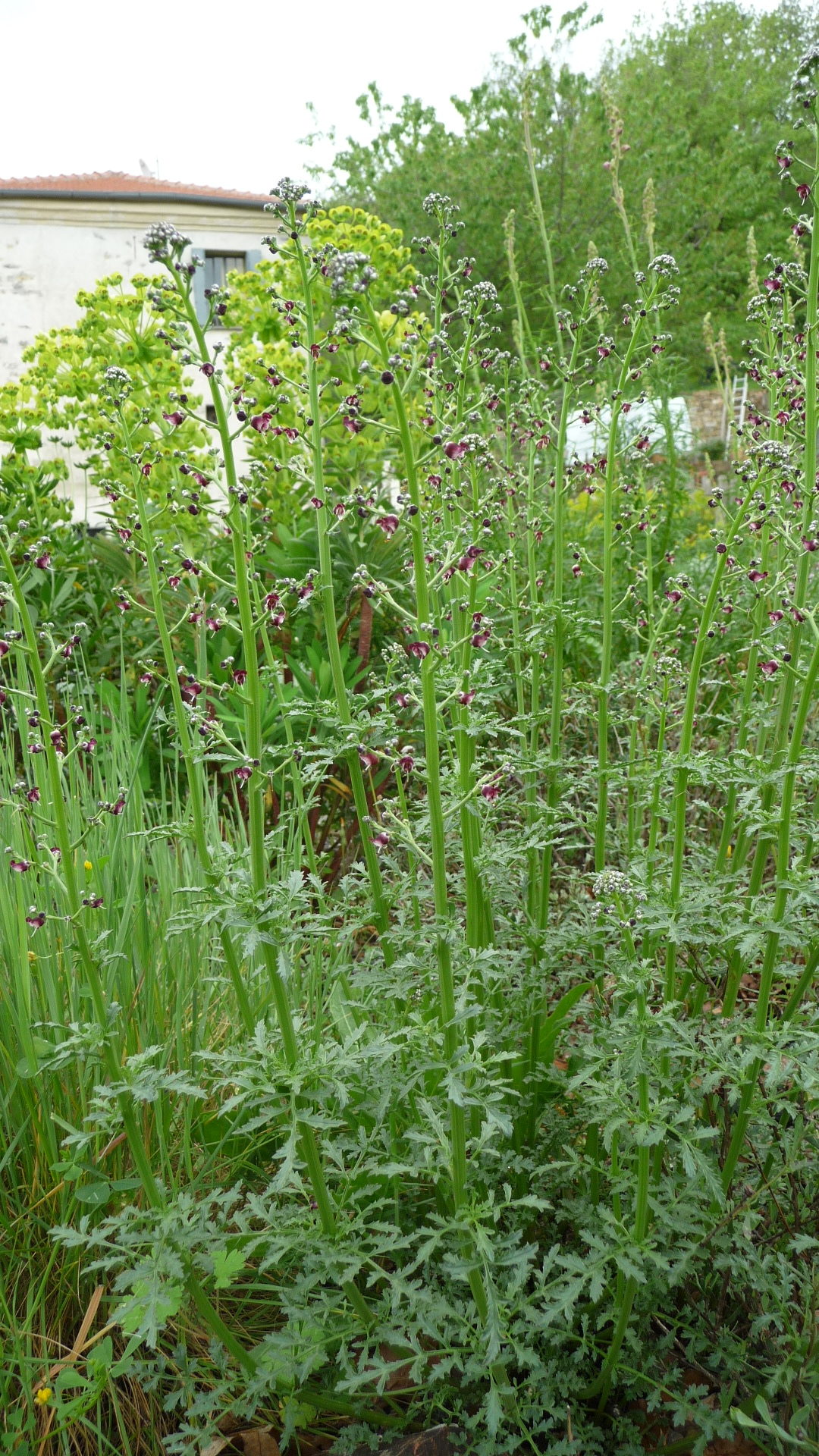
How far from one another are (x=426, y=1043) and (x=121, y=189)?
2904 centimetres

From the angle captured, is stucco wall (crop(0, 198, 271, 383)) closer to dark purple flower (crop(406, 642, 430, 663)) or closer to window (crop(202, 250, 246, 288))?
window (crop(202, 250, 246, 288))

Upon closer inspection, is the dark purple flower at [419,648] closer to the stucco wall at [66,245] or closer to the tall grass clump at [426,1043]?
the tall grass clump at [426,1043]

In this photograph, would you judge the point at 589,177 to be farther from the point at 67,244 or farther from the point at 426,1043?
the point at 426,1043

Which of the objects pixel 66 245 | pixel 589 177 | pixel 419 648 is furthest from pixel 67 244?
pixel 419 648

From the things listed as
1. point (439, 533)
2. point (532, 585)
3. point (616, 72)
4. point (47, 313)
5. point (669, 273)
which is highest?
point (616, 72)

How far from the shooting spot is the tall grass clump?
71.6 inches

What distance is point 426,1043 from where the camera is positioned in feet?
6.70

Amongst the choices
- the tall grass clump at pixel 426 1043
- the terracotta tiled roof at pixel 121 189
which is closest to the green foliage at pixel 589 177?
the terracotta tiled roof at pixel 121 189

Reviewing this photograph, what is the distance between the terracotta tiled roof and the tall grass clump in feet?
72.1

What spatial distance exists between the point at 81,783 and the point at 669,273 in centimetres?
236

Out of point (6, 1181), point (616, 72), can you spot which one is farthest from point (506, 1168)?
point (616, 72)

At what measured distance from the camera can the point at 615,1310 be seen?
1.96 metres

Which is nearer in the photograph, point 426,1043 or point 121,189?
point 426,1043

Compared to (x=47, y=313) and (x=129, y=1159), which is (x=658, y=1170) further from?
(x=47, y=313)
